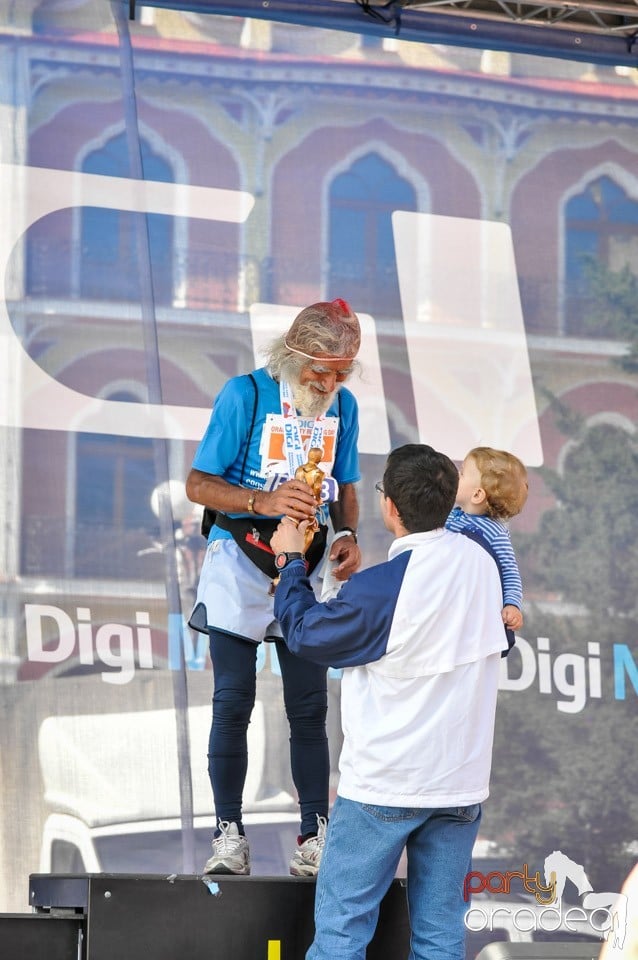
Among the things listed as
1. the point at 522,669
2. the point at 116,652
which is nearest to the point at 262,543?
the point at 116,652

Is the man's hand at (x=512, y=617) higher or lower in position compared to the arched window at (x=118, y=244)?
lower

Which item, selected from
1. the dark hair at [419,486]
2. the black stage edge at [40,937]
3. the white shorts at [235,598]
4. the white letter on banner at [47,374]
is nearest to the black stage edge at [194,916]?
the black stage edge at [40,937]

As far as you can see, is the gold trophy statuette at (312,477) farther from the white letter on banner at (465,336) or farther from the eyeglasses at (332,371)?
the white letter on banner at (465,336)

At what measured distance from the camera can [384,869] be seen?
7.21ft

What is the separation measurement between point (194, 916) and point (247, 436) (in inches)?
40.4

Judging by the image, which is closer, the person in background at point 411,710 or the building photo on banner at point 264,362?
the person in background at point 411,710

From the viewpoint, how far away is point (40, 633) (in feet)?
12.8

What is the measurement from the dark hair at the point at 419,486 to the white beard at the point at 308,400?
0.51 m

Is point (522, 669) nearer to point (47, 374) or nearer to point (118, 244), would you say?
point (47, 374)

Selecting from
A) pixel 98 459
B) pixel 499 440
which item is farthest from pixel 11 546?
pixel 499 440

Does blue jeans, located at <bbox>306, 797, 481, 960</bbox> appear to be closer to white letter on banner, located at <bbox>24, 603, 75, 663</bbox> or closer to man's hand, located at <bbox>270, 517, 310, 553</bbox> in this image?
man's hand, located at <bbox>270, 517, 310, 553</bbox>

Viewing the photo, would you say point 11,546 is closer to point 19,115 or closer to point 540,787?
point 19,115

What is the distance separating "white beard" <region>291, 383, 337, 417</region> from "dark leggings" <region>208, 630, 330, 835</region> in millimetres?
531

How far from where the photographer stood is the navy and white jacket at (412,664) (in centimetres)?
218
